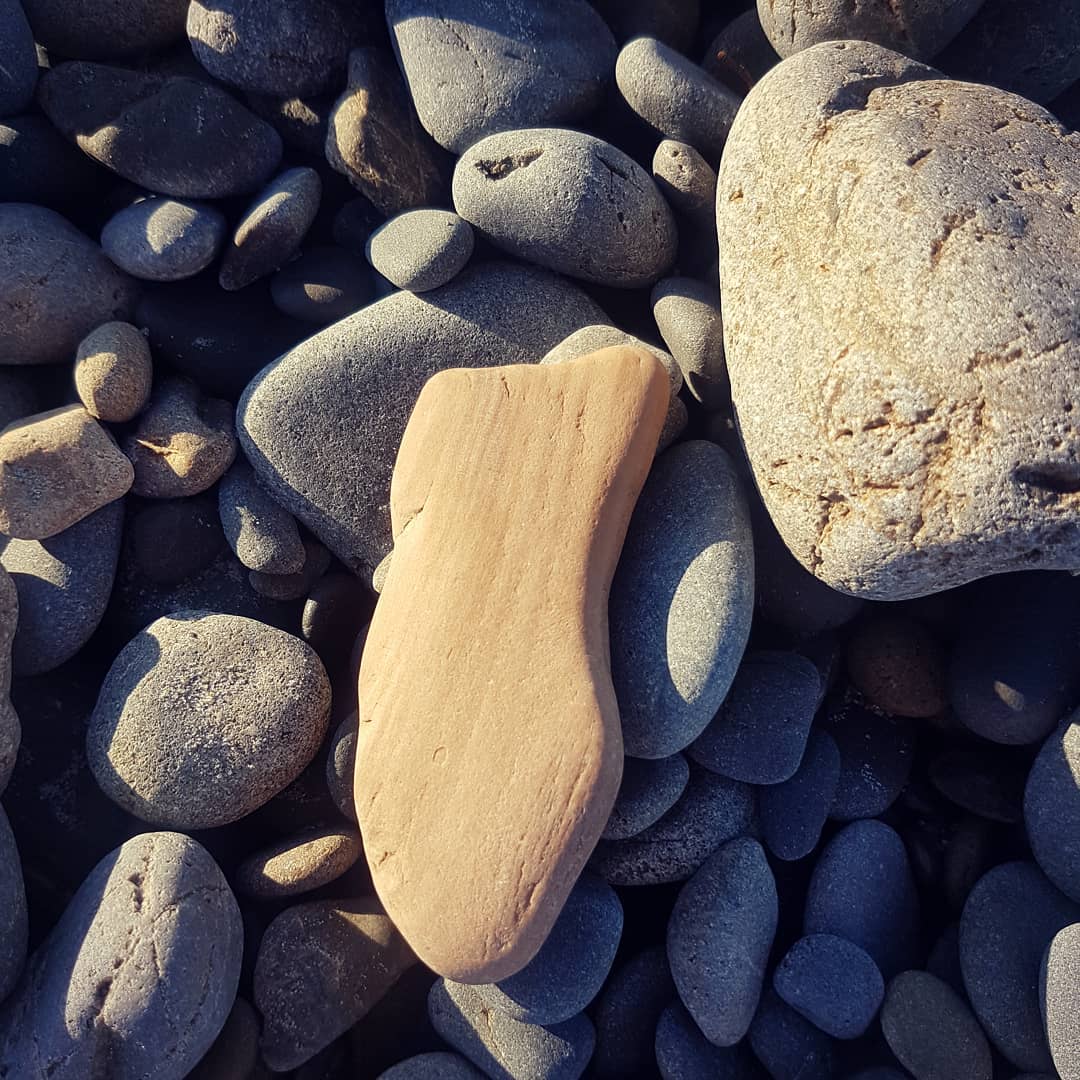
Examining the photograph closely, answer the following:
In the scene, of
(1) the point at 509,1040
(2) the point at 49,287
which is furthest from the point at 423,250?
(1) the point at 509,1040

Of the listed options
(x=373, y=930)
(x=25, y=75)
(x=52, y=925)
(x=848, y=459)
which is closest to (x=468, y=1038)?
(x=373, y=930)

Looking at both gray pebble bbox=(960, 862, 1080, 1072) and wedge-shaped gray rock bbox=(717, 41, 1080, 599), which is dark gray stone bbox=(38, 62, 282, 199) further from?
gray pebble bbox=(960, 862, 1080, 1072)

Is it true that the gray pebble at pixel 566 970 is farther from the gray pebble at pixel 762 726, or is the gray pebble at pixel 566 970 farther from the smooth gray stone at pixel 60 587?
the smooth gray stone at pixel 60 587

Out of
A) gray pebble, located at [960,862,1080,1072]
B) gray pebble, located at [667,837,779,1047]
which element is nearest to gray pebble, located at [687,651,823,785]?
gray pebble, located at [667,837,779,1047]

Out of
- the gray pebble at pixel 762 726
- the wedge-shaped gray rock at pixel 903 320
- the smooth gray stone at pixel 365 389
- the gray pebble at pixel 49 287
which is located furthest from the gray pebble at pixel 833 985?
the gray pebble at pixel 49 287

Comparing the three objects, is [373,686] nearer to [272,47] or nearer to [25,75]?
[272,47]

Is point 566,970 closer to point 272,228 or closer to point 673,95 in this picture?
point 272,228
